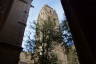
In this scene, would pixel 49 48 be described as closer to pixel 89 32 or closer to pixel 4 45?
pixel 4 45

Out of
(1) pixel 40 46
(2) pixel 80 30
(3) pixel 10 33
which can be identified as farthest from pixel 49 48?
(2) pixel 80 30

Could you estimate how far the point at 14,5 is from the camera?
9.48 metres

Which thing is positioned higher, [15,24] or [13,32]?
[15,24]

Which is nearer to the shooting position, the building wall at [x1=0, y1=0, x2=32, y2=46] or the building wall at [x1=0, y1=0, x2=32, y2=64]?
the building wall at [x1=0, y1=0, x2=32, y2=64]

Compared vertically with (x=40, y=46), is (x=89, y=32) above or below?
below

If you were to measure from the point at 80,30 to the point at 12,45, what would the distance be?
6.66 meters

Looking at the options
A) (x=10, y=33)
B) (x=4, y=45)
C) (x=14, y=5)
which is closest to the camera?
(x=4, y=45)

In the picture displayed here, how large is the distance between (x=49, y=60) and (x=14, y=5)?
20.3 feet

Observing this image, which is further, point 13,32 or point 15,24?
point 15,24

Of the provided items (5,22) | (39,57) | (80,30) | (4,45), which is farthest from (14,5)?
(80,30)

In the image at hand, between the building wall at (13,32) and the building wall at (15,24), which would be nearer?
the building wall at (13,32)

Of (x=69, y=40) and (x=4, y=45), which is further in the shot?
(x=69, y=40)

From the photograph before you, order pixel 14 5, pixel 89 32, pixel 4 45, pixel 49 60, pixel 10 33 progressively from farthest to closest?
pixel 49 60 < pixel 14 5 < pixel 10 33 < pixel 4 45 < pixel 89 32

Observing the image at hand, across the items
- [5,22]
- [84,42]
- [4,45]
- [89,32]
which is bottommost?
[84,42]
